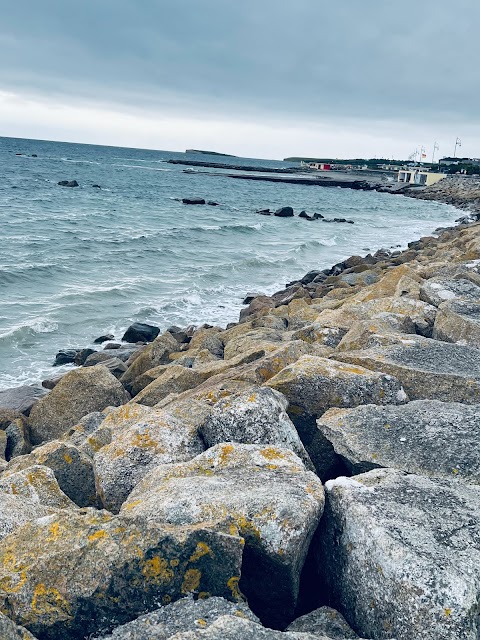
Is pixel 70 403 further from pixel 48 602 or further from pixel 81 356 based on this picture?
pixel 48 602

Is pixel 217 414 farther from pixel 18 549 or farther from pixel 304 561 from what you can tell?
pixel 18 549

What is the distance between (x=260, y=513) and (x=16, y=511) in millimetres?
1577

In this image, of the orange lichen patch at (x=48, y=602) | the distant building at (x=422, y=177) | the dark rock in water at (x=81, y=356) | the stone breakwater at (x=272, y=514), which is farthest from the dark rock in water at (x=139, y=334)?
the distant building at (x=422, y=177)

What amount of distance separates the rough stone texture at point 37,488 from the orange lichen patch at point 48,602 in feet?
3.89

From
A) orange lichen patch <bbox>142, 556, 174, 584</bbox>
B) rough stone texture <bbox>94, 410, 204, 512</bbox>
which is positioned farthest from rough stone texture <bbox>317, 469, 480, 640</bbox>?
rough stone texture <bbox>94, 410, 204, 512</bbox>

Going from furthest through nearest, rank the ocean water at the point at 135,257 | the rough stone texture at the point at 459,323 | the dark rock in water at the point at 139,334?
the ocean water at the point at 135,257
the dark rock in water at the point at 139,334
the rough stone texture at the point at 459,323

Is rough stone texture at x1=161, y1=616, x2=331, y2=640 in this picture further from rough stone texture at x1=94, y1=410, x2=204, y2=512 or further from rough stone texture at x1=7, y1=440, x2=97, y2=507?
rough stone texture at x1=7, y1=440, x2=97, y2=507

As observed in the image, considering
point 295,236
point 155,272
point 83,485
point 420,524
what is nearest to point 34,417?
point 83,485

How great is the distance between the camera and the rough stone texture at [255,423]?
13.9 feet

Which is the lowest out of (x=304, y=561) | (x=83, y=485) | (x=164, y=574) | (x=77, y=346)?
(x=77, y=346)

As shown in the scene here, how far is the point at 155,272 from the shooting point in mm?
23547

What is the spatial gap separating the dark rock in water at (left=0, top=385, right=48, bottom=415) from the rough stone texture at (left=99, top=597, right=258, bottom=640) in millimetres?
7176

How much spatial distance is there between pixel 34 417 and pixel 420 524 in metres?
6.28

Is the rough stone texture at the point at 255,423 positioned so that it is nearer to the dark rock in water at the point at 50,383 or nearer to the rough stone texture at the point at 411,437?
the rough stone texture at the point at 411,437
